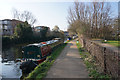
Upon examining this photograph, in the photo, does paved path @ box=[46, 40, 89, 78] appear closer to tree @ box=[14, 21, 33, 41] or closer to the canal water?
the canal water

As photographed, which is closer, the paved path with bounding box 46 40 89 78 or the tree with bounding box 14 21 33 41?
the paved path with bounding box 46 40 89 78

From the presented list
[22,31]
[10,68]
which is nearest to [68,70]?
[10,68]

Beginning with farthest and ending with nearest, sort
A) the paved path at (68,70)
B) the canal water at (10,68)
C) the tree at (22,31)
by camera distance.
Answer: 1. the tree at (22,31)
2. the canal water at (10,68)
3. the paved path at (68,70)

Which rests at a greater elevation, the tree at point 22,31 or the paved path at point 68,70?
the tree at point 22,31

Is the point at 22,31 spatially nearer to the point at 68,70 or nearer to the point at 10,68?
the point at 10,68

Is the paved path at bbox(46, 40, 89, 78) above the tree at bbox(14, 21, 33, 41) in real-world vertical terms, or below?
below

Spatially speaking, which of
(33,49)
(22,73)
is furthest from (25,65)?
(33,49)

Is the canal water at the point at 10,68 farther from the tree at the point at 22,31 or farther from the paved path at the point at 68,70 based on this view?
the tree at the point at 22,31

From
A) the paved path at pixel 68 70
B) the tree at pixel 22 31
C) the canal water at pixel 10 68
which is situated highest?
the tree at pixel 22 31

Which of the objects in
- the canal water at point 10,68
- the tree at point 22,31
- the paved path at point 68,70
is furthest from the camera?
the tree at point 22,31

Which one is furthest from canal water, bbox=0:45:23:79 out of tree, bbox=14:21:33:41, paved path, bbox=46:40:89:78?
tree, bbox=14:21:33:41

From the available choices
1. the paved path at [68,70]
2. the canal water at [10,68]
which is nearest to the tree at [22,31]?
the canal water at [10,68]

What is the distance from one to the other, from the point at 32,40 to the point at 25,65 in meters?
27.6

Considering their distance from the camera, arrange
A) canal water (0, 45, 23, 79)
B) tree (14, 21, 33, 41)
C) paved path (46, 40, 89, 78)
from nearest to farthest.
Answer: paved path (46, 40, 89, 78) → canal water (0, 45, 23, 79) → tree (14, 21, 33, 41)
